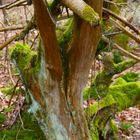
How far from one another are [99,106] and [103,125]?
314 millimetres

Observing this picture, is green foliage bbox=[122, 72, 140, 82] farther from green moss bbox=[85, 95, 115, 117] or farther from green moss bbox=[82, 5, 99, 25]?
green moss bbox=[82, 5, 99, 25]

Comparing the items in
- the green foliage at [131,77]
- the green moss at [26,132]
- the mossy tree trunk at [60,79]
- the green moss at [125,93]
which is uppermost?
the mossy tree trunk at [60,79]

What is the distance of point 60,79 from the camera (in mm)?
4121

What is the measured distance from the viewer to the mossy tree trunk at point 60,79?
12.0ft

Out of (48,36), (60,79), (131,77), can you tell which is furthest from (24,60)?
(131,77)

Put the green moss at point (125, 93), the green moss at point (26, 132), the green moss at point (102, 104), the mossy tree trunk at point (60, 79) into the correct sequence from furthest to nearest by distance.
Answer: the green moss at point (125, 93) → the green moss at point (102, 104) → the green moss at point (26, 132) → the mossy tree trunk at point (60, 79)

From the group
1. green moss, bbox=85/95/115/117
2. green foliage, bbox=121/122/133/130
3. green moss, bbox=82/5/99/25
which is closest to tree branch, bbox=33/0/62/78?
green moss, bbox=82/5/99/25

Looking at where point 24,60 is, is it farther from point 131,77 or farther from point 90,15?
point 131,77

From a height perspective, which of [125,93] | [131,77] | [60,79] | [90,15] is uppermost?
[90,15]

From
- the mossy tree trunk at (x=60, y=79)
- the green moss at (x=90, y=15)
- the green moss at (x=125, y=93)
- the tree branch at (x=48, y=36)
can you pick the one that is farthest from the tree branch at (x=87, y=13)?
the green moss at (x=125, y=93)

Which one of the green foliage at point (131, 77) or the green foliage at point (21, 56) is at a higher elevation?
the green foliage at point (21, 56)

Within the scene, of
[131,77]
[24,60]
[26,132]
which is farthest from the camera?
[131,77]

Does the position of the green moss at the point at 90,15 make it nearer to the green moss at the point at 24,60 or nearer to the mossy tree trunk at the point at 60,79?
the mossy tree trunk at the point at 60,79

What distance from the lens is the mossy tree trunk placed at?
3648 millimetres
